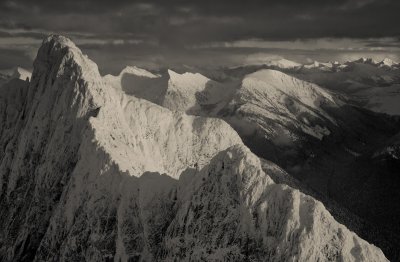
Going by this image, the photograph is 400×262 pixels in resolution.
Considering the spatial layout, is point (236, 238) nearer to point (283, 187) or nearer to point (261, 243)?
point (261, 243)

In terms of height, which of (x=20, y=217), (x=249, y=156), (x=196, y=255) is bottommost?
(x=20, y=217)

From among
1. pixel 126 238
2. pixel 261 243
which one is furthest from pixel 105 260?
pixel 261 243

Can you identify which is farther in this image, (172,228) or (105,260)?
(105,260)

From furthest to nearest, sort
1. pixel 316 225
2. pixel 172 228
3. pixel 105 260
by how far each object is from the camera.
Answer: pixel 105 260
pixel 172 228
pixel 316 225

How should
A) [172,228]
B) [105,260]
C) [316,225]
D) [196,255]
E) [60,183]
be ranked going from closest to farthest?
[316,225] < [196,255] < [172,228] < [105,260] < [60,183]

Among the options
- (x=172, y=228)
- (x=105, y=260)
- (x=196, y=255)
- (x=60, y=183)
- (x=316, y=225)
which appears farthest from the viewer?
(x=60, y=183)

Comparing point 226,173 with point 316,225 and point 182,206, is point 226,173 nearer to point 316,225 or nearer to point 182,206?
point 182,206

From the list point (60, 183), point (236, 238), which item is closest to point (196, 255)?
point (236, 238)

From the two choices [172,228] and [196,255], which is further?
[172,228]

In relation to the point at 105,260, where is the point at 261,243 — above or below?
above
